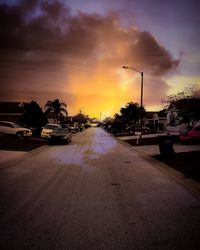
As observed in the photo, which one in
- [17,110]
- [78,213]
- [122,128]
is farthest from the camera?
[17,110]

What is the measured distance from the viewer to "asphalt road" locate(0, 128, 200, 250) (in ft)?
15.5

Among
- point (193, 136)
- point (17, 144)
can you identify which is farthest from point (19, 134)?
point (193, 136)

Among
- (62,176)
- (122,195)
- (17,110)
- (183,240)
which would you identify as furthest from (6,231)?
(17,110)

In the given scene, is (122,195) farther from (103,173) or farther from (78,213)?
(103,173)

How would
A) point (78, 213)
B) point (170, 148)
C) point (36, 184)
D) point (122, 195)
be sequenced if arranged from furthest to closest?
point (170, 148) → point (36, 184) → point (122, 195) → point (78, 213)

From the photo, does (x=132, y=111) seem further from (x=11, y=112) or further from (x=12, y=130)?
(x=12, y=130)

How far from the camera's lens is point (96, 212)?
6.24 meters

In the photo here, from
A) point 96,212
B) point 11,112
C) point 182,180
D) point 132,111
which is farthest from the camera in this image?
point 132,111

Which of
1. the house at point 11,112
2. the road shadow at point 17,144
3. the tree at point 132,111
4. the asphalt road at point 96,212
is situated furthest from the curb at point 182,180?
the tree at point 132,111

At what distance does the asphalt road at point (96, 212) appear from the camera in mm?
4711

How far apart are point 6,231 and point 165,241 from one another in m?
2.84

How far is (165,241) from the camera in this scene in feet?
15.5

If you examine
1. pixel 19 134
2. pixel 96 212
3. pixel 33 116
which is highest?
pixel 33 116

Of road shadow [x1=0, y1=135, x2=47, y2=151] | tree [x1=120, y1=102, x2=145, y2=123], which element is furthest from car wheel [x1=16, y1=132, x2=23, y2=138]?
tree [x1=120, y1=102, x2=145, y2=123]
